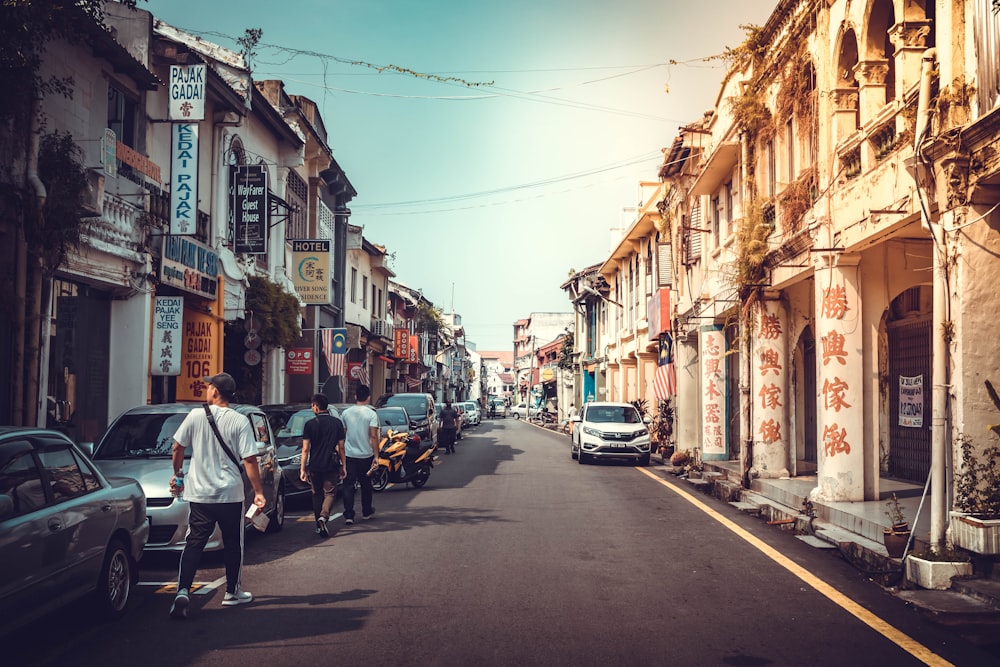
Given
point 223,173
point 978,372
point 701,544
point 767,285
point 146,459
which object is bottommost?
point 701,544

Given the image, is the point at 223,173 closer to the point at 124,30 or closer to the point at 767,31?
the point at 124,30

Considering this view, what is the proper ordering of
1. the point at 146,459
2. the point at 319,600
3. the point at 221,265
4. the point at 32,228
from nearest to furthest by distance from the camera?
the point at 319,600 → the point at 146,459 → the point at 32,228 → the point at 221,265

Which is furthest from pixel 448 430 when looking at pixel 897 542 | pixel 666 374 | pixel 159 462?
pixel 897 542

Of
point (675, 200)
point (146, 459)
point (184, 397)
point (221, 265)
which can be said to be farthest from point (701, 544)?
point (675, 200)

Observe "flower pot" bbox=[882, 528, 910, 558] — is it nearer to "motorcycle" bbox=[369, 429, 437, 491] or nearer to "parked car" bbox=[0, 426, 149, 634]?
"parked car" bbox=[0, 426, 149, 634]

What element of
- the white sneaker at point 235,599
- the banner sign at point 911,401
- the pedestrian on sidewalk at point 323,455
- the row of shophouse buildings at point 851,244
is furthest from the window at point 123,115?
the banner sign at point 911,401

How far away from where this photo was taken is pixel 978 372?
344 inches

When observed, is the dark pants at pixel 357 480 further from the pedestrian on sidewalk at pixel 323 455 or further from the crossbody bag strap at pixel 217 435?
the crossbody bag strap at pixel 217 435

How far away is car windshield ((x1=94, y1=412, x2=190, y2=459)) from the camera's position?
1034 centimetres

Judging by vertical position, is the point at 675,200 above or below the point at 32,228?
above

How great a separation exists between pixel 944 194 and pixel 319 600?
7.15 m

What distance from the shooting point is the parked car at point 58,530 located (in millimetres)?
5594

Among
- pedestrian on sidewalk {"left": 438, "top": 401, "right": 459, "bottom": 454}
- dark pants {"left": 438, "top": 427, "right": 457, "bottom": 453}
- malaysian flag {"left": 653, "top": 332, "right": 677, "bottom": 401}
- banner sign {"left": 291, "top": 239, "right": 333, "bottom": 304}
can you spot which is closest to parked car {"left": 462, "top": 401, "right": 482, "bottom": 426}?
pedestrian on sidewalk {"left": 438, "top": 401, "right": 459, "bottom": 454}

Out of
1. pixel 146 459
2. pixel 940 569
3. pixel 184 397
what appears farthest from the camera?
pixel 184 397
